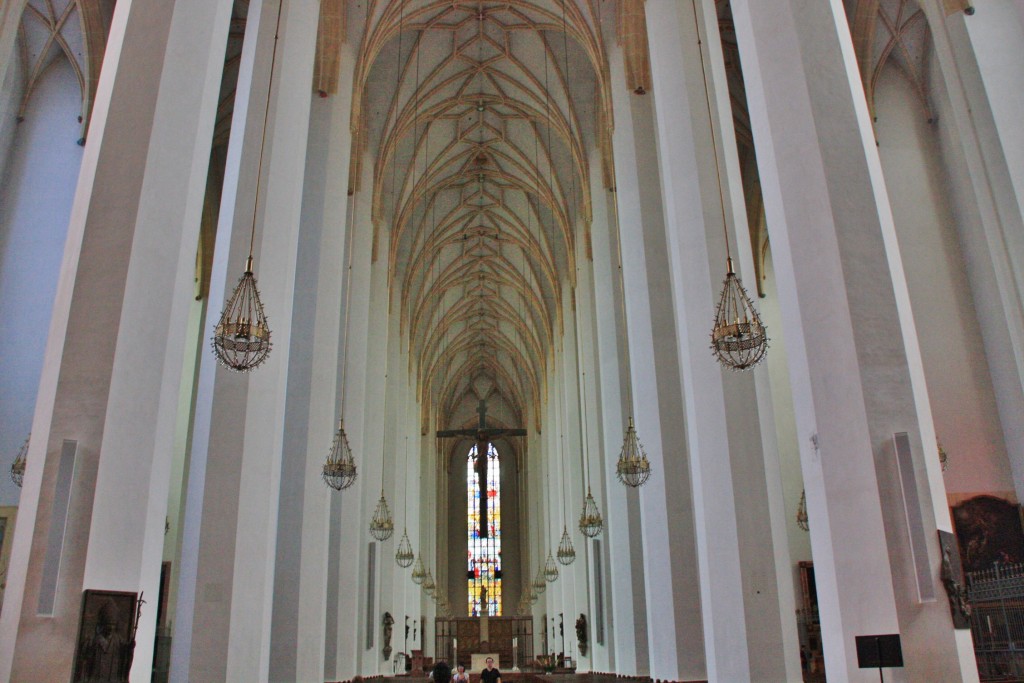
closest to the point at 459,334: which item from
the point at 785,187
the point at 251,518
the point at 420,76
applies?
the point at 420,76

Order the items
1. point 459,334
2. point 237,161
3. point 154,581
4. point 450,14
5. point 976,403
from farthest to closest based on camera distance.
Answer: point 459,334 < point 450,14 < point 976,403 < point 237,161 < point 154,581

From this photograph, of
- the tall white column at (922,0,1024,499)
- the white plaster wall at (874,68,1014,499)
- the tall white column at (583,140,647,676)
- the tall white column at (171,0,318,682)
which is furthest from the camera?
the tall white column at (583,140,647,676)

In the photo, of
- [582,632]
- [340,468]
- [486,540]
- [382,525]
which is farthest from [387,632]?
[486,540]

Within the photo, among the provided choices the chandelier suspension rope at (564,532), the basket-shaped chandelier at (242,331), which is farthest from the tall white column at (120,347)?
the chandelier suspension rope at (564,532)

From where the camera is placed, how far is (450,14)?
1883 centimetres

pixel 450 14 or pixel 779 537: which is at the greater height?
pixel 450 14

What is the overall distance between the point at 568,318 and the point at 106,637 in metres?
20.6

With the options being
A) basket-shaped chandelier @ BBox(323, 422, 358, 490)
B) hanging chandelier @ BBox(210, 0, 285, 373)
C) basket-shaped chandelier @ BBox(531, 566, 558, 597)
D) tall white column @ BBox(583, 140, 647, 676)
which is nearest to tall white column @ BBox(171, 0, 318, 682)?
hanging chandelier @ BBox(210, 0, 285, 373)

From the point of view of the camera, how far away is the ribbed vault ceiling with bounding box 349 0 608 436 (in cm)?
1866

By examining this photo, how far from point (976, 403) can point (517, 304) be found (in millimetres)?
20572

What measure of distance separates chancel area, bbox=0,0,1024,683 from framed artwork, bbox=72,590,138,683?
0.7 inches

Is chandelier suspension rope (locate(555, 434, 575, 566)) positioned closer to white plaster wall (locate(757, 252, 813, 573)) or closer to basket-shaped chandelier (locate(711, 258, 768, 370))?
white plaster wall (locate(757, 252, 813, 573))

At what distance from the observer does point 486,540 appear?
139 feet

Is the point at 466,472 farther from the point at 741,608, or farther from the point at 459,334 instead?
the point at 741,608
